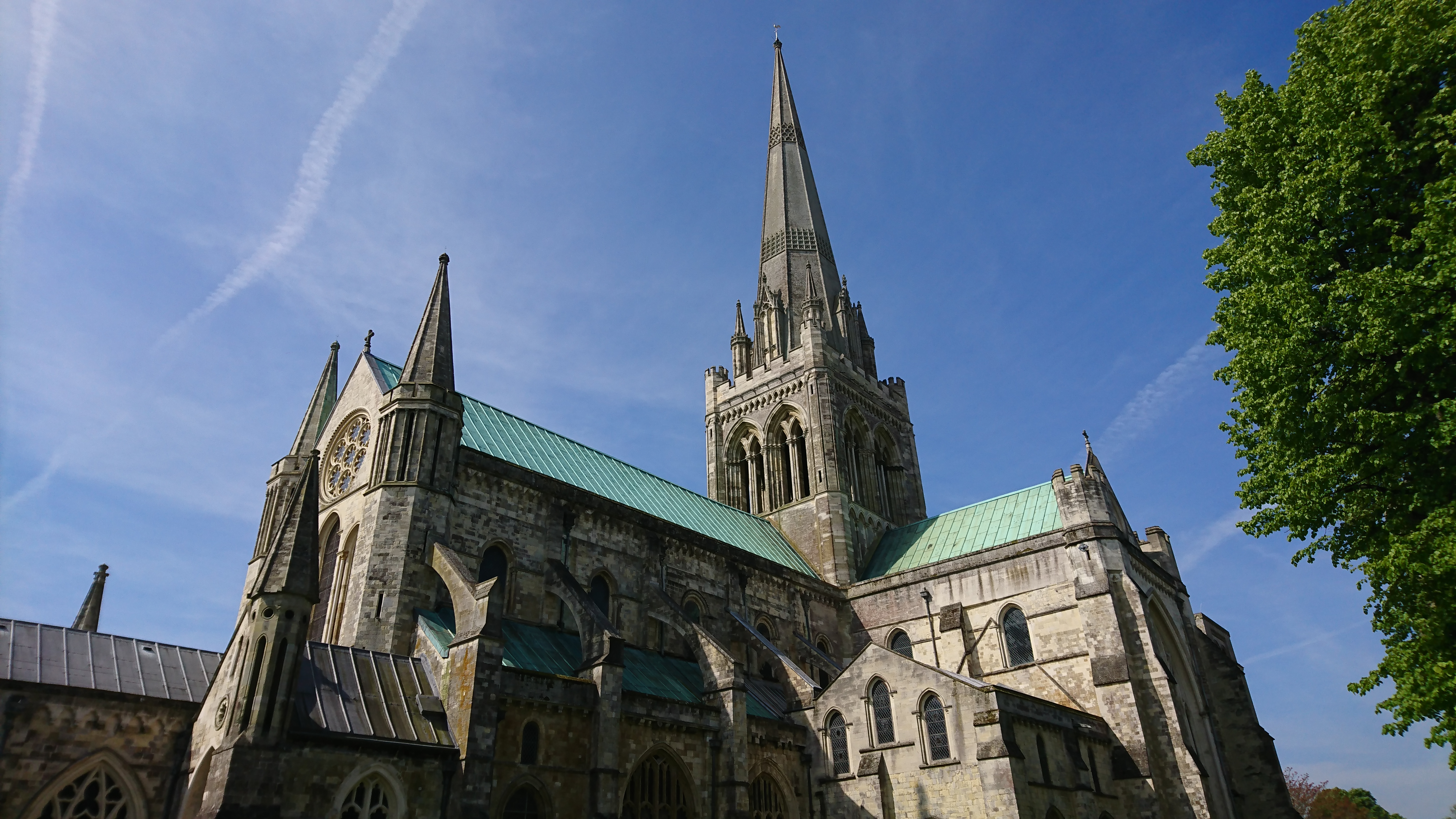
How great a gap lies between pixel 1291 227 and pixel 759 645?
Result: 19.1m

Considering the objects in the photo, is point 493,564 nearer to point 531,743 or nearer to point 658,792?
point 531,743

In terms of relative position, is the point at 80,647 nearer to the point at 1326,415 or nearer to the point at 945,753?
the point at 945,753

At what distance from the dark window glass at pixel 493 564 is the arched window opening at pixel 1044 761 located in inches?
572

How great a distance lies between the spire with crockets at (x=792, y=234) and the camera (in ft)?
145

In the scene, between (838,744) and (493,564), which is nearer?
(493,564)

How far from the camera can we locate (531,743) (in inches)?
698

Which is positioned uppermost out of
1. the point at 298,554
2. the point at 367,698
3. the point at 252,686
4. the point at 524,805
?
the point at 298,554

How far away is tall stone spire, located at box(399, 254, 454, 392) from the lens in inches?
882

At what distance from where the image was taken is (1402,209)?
12.6m

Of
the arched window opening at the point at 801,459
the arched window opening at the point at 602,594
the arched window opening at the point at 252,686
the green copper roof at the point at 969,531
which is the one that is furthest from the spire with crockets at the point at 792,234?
the arched window opening at the point at 252,686

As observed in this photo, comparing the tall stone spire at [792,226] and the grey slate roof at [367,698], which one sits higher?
the tall stone spire at [792,226]

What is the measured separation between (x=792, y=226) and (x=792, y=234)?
637 millimetres

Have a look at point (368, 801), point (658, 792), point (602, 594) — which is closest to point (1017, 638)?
point (602, 594)

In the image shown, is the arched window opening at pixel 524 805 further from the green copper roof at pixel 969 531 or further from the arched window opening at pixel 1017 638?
the green copper roof at pixel 969 531
